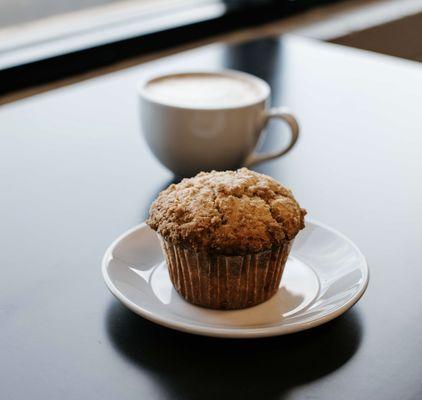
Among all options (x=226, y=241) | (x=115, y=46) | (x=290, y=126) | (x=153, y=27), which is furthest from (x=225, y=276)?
(x=153, y=27)

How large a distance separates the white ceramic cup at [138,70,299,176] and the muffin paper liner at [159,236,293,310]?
29cm

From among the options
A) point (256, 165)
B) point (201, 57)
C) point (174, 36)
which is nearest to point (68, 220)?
point (256, 165)

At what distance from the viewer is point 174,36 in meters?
2.04

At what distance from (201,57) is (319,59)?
24cm

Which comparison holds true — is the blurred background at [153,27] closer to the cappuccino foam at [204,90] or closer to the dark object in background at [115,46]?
the dark object in background at [115,46]

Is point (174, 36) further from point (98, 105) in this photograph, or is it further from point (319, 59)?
point (98, 105)

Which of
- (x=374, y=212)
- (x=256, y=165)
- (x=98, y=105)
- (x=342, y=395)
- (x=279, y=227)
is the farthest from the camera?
(x=98, y=105)

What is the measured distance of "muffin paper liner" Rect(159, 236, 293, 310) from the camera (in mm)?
706

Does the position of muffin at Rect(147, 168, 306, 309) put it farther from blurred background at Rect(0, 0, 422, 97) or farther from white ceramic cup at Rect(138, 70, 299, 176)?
blurred background at Rect(0, 0, 422, 97)

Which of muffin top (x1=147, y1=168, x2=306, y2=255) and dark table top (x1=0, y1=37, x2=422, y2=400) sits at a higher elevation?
muffin top (x1=147, y1=168, x2=306, y2=255)

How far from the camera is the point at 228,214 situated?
705 millimetres

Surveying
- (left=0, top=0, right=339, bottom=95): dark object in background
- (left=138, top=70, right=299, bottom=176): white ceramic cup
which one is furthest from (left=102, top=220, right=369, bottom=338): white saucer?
(left=0, top=0, right=339, bottom=95): dark object in background

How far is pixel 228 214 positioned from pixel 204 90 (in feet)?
1.31

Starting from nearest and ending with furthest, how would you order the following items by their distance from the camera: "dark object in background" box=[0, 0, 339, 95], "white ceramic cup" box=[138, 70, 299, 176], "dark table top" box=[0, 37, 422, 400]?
"dark table top" box=[0, 37, 422, 400] < "white ceramic cup" box=[138, 70, 299, 176] < "dark object in background" box=[0, 0, 339, 95]
